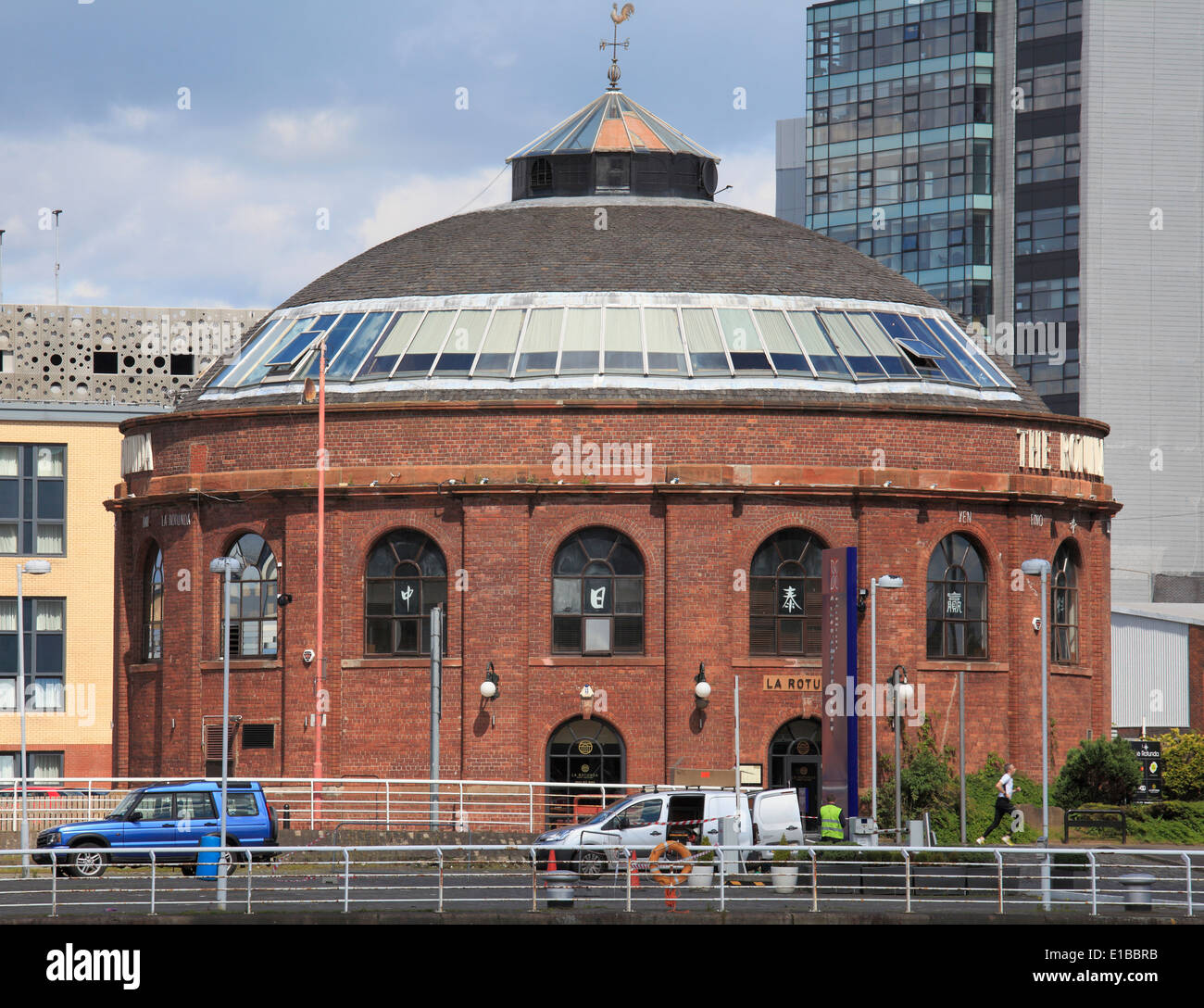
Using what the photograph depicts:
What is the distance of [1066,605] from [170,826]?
24.6 meters

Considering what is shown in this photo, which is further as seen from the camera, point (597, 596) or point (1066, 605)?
point (1066, 605)

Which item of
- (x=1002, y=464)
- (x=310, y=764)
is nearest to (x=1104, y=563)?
(x=1002, y=464)

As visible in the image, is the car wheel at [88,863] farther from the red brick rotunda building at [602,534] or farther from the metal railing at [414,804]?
the red brick rotunda building at [602,534]

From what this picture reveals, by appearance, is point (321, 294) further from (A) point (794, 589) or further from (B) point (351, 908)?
(B) point (351, 908)

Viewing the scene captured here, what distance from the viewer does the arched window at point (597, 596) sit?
157 feet

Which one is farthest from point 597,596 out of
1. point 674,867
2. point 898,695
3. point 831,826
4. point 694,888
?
point 694,888

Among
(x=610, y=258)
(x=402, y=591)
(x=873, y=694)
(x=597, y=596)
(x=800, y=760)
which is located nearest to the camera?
(x=873, y=694)

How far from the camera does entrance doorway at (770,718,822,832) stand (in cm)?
4775

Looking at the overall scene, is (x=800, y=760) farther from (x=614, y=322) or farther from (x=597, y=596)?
(x=614, y=322)

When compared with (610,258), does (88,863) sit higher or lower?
lower

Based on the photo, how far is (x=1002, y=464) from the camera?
165 ft

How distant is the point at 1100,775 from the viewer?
47469 millimetres

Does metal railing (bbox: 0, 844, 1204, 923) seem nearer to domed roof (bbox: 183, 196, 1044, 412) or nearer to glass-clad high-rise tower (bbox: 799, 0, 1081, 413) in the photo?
domed roof (bbox: 183, 196, 1044, 412)

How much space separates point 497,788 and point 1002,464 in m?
14.6
